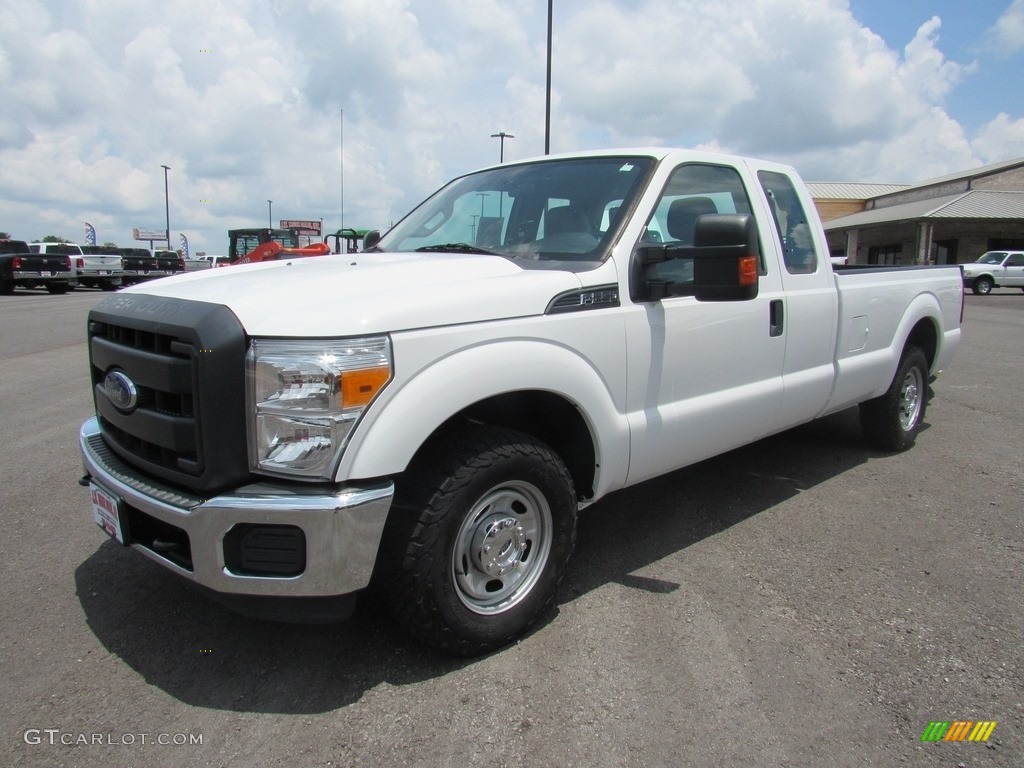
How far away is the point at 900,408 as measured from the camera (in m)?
5.45

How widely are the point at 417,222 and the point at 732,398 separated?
200 cm

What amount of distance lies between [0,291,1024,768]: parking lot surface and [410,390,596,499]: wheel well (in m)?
0.59

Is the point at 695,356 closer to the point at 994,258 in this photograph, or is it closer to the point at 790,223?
the point at 790,223

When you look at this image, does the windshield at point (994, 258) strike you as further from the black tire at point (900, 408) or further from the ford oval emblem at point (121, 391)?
the ford oval emblem at point (121, 391)

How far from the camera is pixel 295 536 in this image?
88.7 inches

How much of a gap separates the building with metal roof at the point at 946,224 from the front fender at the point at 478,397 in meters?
32.8

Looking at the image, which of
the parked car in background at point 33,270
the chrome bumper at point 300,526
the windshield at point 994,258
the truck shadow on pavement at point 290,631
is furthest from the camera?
the windshield at point 994,258

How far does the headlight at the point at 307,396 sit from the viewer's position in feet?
7.37

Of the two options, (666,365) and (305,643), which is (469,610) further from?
(666,365)

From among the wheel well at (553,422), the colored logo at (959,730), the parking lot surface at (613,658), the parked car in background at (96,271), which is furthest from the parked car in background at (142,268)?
the colored logo at (959,730)

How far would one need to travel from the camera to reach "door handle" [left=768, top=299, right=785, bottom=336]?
3.86 meters

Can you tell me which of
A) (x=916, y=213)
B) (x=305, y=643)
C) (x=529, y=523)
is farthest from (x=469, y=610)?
(x=916, y=213)

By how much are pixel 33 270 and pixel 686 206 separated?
2738 cm

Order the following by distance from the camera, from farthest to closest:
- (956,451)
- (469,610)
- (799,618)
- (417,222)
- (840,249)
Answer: (840,249) → (956,451) → (417,222) → (799,618) → (469,610)
